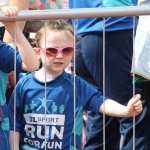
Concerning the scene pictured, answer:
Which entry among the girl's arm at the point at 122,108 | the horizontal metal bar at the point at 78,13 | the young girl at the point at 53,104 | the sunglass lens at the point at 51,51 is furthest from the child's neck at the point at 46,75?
the horizontal metal bar at the point at 78,13

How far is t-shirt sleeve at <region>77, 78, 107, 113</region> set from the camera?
412 cm

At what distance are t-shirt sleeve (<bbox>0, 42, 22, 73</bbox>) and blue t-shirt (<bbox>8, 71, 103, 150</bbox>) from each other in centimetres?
21

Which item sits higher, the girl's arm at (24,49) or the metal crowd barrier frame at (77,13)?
the metal crowd barrier frame at (77,13)

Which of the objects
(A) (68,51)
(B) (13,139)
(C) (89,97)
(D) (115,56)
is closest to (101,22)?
(D) (115,56)

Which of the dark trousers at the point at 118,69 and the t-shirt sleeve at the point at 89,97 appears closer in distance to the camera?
the t-shirt sleeve at the point at 89,97

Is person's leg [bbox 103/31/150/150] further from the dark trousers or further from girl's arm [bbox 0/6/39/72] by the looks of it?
girl's arm [bbox 0/6/39/72]

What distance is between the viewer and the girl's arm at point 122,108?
13.0ft

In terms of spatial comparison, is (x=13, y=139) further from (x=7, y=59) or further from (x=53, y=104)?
(x=7, y=59)

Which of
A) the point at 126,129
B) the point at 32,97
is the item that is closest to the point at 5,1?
the point at 32,97

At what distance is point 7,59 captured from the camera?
3.93m

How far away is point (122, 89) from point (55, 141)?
2.33 ft

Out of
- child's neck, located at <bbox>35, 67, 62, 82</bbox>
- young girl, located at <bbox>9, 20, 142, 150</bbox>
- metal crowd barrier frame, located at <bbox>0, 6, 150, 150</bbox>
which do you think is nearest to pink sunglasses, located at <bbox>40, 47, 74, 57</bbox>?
young girl, located at <bbox>9, 20, 142, 150</bbox>

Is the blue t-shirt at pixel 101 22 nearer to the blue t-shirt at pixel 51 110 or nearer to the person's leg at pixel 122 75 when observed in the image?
A: the person's leg at pixel 122 75

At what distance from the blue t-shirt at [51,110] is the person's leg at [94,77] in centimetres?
42
